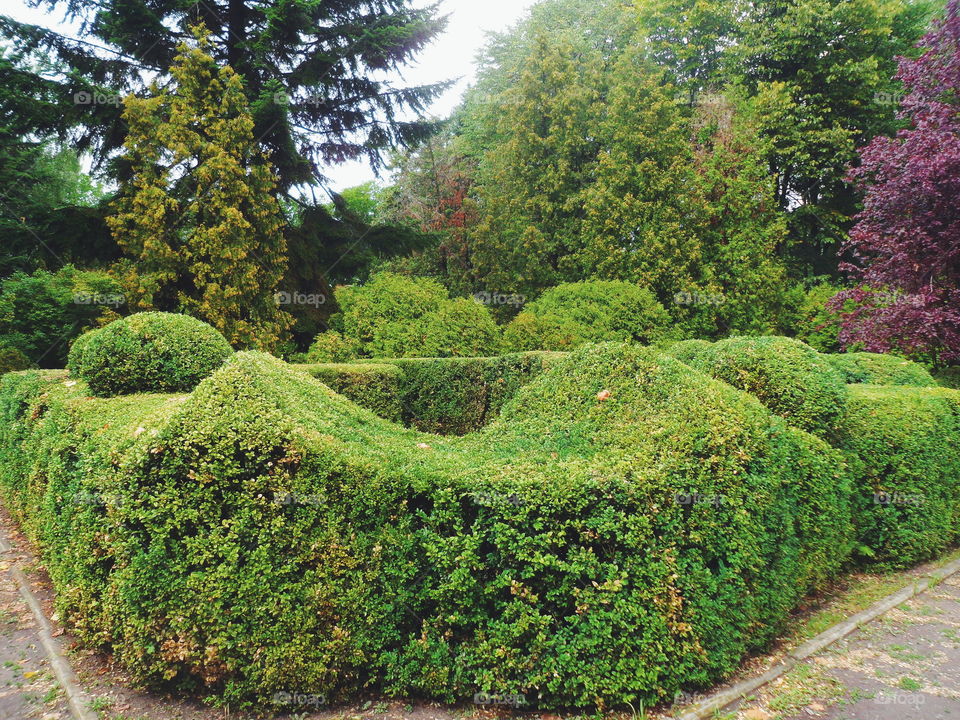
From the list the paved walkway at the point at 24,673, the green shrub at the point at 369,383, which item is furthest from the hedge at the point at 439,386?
the paved walkway at the point at 24,673

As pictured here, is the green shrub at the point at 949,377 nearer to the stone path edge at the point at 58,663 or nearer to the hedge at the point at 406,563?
the hedge at the point at 406,563

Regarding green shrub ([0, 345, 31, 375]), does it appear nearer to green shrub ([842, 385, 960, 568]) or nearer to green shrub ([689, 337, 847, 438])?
green shrub ([689, 337, 847, 438])

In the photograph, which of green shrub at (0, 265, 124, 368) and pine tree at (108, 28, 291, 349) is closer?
green shrub at (0, 265, 124, 368)

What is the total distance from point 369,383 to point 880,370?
725cm

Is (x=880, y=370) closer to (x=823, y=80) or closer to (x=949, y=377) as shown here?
(x=949, y=377)

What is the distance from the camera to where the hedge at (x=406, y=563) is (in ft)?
11.0

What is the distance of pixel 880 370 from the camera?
849 centimetres

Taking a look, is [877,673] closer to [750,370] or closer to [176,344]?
[750,370]

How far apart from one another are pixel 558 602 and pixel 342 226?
53.1ft

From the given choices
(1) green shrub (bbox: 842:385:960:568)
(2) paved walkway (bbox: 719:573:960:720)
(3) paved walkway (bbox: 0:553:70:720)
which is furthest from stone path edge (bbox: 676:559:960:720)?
(3) paved walkway (bbox: 0:553:70:720)

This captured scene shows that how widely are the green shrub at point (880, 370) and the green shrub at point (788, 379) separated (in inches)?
120

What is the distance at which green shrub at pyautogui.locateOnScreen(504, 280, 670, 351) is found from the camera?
1229cm

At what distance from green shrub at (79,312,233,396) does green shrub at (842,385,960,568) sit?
635cm

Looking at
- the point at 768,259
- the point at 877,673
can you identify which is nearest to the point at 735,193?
the point at 768,259
